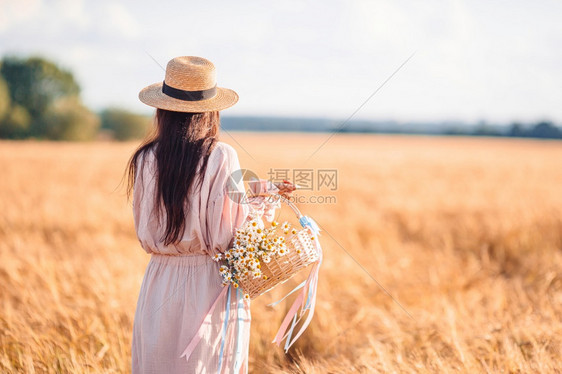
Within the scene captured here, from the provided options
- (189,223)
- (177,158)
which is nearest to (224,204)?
(189,223)

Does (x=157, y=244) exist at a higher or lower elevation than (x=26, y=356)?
higher

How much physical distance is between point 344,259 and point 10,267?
3182mm

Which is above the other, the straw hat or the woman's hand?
the straw hat

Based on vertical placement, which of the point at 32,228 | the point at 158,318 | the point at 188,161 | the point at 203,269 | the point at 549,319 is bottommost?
the point at 32,228

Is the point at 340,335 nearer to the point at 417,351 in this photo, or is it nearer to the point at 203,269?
the point at 417,351

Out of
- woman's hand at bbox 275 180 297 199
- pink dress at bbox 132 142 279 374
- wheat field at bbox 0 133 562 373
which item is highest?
woman's hand at bbox 275 180 297 199

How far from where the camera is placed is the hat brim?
1984mm

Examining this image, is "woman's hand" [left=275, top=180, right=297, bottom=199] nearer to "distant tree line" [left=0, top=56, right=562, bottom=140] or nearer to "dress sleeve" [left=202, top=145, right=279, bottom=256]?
"dress sleeve" [left=202, top=145, right=279, bottom=256]

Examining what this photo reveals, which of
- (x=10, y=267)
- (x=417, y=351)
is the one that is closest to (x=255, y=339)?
(x=417, y=351)

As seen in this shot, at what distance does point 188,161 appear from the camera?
6.39ft

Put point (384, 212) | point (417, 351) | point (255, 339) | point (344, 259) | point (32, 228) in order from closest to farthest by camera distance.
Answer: point (417, 351)
point (255, 339)
point (344, 259)
point (32, 228)
point (384, 212)

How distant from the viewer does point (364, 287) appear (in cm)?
446

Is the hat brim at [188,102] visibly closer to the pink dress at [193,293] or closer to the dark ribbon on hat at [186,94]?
the dark ribbon on hat at [186,94]

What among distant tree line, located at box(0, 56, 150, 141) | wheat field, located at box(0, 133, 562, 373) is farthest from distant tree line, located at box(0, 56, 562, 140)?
wheat field, located at box(0, 133, 562, 373)
